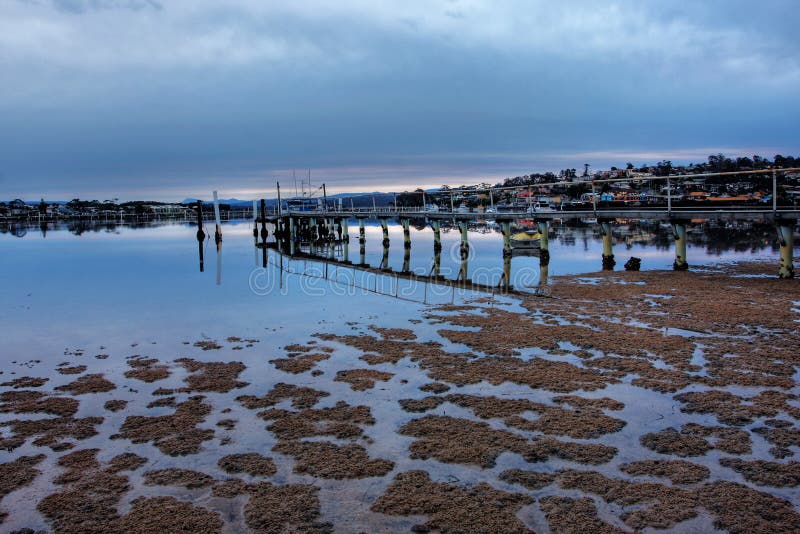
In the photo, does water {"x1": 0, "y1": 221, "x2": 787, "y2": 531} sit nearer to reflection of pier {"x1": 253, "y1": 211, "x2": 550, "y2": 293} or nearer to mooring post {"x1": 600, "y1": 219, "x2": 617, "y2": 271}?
reflection of pier {"x1": 253, "y1": 211, "x2": 550, "y2": 293}

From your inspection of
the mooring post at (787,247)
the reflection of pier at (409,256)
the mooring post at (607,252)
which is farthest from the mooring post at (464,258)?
the mooring post at (787,247)

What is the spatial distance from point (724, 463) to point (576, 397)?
232 centimetres

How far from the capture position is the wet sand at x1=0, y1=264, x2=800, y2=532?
Result: 17.3 feet

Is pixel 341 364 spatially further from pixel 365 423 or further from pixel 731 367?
pixel 731 367

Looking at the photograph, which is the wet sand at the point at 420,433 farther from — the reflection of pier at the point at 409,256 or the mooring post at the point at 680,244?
the mooring post at the point at 680,244

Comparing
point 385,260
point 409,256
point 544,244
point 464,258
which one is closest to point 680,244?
point 544,244

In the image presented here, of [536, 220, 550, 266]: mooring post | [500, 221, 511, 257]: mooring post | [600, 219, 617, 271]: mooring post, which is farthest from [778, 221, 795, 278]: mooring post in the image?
[500, 221, 511, 257]: mooring post

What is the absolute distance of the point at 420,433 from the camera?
23.1 feet

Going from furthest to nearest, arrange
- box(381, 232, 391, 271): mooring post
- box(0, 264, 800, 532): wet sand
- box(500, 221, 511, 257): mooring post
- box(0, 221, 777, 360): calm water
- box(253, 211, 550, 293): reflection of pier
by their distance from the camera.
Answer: box(500, 221, 511, 257): mooring post → box(381, 232, 391, 271): mooring post → box(253, 211, 550, 293): reflection of pier → box(0, 221, 777, 360): calm water → box(0, 264, 800, 532): wet sand

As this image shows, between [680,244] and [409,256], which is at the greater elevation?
[680,244]

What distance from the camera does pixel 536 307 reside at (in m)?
15.4

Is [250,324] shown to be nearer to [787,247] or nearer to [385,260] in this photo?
[787,247]

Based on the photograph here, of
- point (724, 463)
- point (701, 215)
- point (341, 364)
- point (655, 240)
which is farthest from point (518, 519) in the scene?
point (655, 240)

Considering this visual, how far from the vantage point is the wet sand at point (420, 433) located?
17.3 feet
